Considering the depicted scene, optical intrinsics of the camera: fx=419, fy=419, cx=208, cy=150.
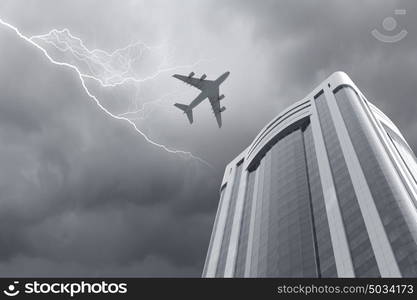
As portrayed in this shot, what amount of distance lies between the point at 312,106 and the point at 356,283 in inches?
5116

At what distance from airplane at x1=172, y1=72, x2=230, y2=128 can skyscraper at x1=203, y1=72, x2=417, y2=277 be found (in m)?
32.1

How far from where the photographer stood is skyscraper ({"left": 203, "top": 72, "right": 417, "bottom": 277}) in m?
77.6

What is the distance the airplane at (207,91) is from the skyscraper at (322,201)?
32079 mm

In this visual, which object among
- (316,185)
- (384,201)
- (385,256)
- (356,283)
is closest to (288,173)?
(316,185)

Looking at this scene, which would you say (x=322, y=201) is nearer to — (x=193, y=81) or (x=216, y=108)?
(x=216, y=108)

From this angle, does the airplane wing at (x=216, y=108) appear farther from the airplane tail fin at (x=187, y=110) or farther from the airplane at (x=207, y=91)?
the airplane tail fin at (x=187, y=110)

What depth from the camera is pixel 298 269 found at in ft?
299

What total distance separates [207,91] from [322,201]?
3957 cm

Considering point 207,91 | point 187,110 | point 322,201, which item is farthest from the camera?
point 187,110

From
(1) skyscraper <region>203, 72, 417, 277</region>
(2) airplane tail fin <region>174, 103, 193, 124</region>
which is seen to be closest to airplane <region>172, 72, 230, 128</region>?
(2) airplane tail fin <region>174, 103, 193, 124</region>

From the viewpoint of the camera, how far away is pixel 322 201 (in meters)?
104

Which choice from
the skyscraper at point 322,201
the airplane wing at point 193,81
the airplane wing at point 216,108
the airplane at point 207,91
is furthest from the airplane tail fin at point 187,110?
the skyscraper at point 322,201

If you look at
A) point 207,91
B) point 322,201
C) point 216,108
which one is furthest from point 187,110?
point 322,201

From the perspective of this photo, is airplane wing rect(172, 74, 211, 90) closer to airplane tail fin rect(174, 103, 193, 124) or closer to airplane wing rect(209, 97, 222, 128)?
airplane wing rect(209, 97, 222, 128)
